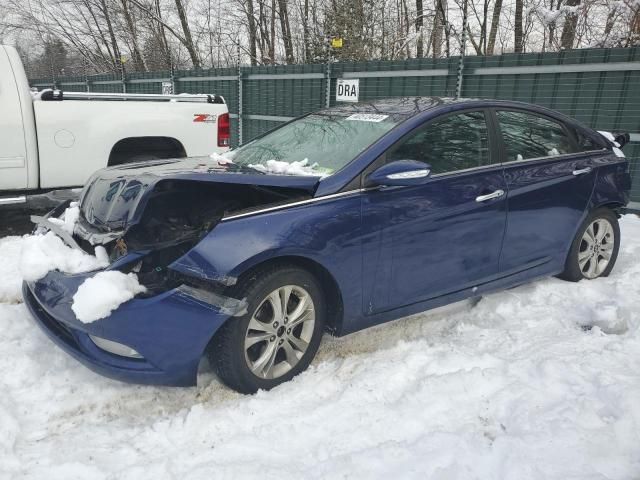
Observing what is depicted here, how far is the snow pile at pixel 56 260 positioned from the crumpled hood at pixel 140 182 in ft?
0.73

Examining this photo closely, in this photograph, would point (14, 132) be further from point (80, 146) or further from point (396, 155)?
point (396, 155)

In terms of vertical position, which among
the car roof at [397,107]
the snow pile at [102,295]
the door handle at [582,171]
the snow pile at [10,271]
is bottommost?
the snow pile at [10,271]

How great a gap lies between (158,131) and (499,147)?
4.13 metres

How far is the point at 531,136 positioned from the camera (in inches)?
162

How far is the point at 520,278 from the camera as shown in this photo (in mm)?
4016

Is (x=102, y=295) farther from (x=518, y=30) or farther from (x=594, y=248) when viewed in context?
(x=518, y=30)

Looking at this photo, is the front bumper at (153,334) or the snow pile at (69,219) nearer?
the front bumper at (153,334)

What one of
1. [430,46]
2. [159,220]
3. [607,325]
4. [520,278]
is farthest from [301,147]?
[430,46]

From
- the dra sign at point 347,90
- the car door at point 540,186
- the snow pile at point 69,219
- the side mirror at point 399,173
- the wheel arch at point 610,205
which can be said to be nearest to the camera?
the side mirror at point 399,173

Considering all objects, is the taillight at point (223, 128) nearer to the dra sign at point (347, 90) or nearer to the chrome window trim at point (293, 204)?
the dra sign at point (347, 90)

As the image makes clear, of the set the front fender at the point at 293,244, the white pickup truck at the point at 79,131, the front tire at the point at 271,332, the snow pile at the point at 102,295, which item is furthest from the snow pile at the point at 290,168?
the white pickup truck at the point at 79,131

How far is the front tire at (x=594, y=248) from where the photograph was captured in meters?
4.43

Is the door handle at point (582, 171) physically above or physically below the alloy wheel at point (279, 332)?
above

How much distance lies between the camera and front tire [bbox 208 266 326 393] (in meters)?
2.74
